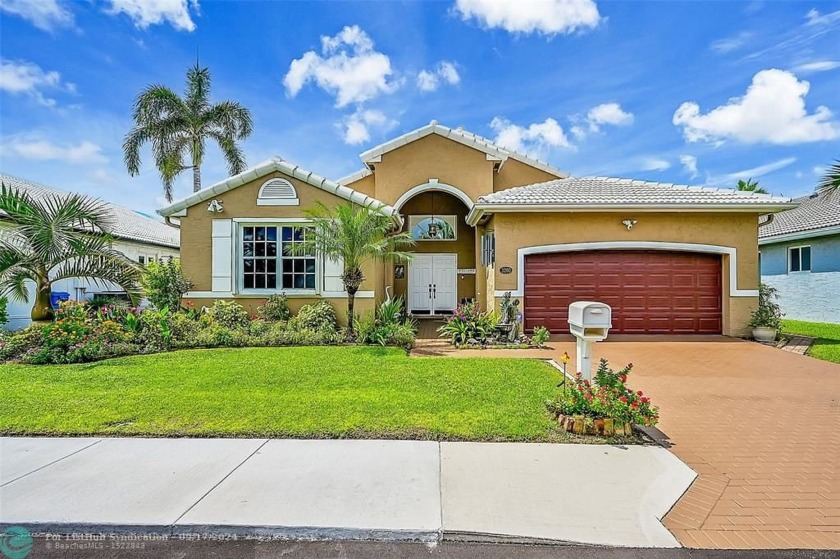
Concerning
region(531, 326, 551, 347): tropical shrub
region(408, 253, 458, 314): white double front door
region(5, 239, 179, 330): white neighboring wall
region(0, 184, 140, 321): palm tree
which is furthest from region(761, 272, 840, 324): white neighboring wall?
region(5, 239, 179, 330): white neighboring wall

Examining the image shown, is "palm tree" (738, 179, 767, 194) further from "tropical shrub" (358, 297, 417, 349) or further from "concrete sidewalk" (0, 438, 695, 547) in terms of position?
"concrete sidewalk" (0, 438, 695, 547)

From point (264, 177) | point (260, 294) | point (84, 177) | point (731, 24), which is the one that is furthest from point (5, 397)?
point (731, 24)

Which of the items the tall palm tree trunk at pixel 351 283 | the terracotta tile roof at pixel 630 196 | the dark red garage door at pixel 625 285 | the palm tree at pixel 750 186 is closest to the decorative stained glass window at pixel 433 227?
the terracotta tile roof at pixel 630 196

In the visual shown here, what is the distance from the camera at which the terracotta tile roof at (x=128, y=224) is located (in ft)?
58.5

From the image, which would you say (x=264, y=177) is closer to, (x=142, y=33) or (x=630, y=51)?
(x=142, y=33)

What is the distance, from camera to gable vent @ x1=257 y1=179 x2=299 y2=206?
13.2 meters

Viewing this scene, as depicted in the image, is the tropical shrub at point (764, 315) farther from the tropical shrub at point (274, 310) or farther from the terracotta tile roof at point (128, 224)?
the terracotta tile roof at point (128, 224)

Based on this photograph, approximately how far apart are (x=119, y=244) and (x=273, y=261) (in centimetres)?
1006

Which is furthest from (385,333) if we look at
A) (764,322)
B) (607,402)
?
(764,322)

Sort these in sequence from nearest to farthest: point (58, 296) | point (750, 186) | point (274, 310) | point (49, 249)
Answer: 1. point (49, 249)
2. point (274, 310)
3. point (58, 296)
4. point (750, 186)

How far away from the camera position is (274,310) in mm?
12727

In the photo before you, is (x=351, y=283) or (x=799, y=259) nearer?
(x=351, y=283)

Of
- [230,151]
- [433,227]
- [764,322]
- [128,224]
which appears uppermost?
[230,151]

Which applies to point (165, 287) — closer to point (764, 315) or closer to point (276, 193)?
point (276, 193)
